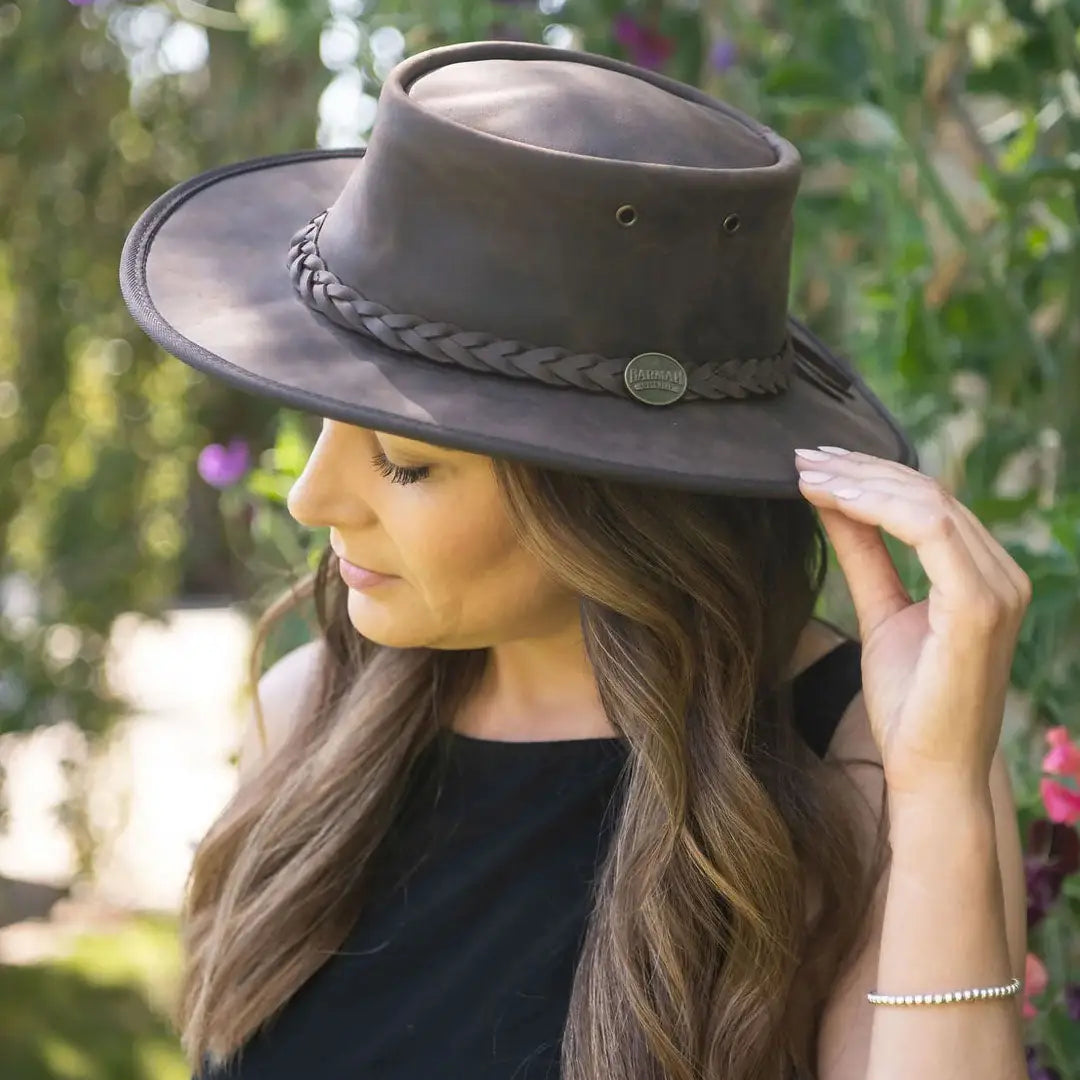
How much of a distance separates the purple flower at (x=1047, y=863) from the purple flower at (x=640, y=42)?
1.23 metres

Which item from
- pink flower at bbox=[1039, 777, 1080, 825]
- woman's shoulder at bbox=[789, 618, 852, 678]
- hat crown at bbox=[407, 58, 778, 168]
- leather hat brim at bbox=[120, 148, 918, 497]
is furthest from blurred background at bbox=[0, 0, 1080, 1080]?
hat crown at bbox=[407, 58, 778, 168]

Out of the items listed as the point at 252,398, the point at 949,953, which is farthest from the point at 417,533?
the point at 252,398

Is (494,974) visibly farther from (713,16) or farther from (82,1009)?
(82,1009)

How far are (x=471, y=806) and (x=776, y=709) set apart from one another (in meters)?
0.30

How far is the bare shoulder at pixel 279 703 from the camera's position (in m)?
1.48

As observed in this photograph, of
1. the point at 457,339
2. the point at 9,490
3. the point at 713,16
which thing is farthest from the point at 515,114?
the point at 9,490

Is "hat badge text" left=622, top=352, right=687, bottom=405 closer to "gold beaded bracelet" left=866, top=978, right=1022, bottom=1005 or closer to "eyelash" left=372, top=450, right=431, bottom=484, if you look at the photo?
"eyelash" left=372, top=450, right=431, bottom=484

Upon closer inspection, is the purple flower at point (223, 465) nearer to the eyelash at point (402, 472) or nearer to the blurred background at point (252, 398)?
the blurred background at point (252, 398)

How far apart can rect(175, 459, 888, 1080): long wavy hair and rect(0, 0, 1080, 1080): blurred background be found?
0.74 feet

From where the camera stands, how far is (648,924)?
1.14m

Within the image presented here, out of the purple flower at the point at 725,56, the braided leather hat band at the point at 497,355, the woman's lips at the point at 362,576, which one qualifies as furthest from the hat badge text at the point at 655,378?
the purple flower at the point at 725,56

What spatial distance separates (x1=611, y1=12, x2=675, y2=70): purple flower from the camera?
81.5 inches

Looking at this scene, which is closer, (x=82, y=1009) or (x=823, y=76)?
(x=823, y=76)

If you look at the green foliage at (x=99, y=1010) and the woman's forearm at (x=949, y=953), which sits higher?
the woman's forearm at (x=949, y=953)
